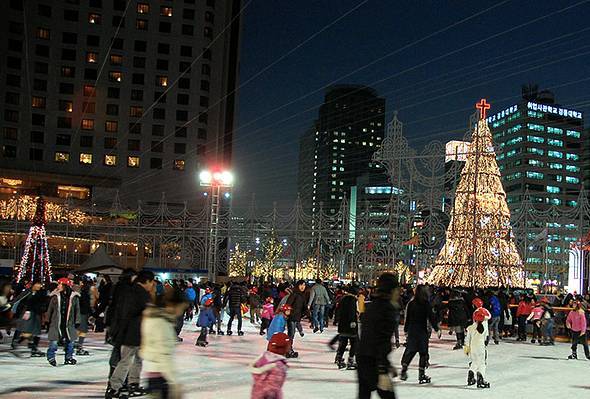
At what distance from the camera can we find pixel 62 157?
7288 centimetres

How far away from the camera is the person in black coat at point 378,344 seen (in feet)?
20.2

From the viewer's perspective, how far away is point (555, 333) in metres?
23.0

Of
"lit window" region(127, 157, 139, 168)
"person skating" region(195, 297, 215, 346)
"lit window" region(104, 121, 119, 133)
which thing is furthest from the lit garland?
"person skating" region(195, 297, 215, 346)

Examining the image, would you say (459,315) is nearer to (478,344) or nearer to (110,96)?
(478,344)

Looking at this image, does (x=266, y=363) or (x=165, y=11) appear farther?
(x=165, y=11)

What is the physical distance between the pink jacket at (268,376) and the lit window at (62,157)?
70.5 m

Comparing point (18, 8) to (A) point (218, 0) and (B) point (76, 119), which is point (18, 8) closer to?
(B) point (76, 119)

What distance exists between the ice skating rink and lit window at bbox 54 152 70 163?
193 feet

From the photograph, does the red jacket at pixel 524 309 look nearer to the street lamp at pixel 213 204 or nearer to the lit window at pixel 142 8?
the street lamp at pixel 213 204

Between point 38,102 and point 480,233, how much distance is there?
5648 cm

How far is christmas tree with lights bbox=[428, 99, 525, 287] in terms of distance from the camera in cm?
2823

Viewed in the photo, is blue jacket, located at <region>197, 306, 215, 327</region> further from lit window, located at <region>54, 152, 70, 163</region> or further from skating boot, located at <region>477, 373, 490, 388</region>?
lit window, located at <region>54, 152, 70, 163</region>

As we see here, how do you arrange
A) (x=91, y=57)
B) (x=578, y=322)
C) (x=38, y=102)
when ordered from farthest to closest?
(x=91, y=57) < (x=38, y=102) < (x=578, y=322)

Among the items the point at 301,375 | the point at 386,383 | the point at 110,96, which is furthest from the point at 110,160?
the point at 386,383
